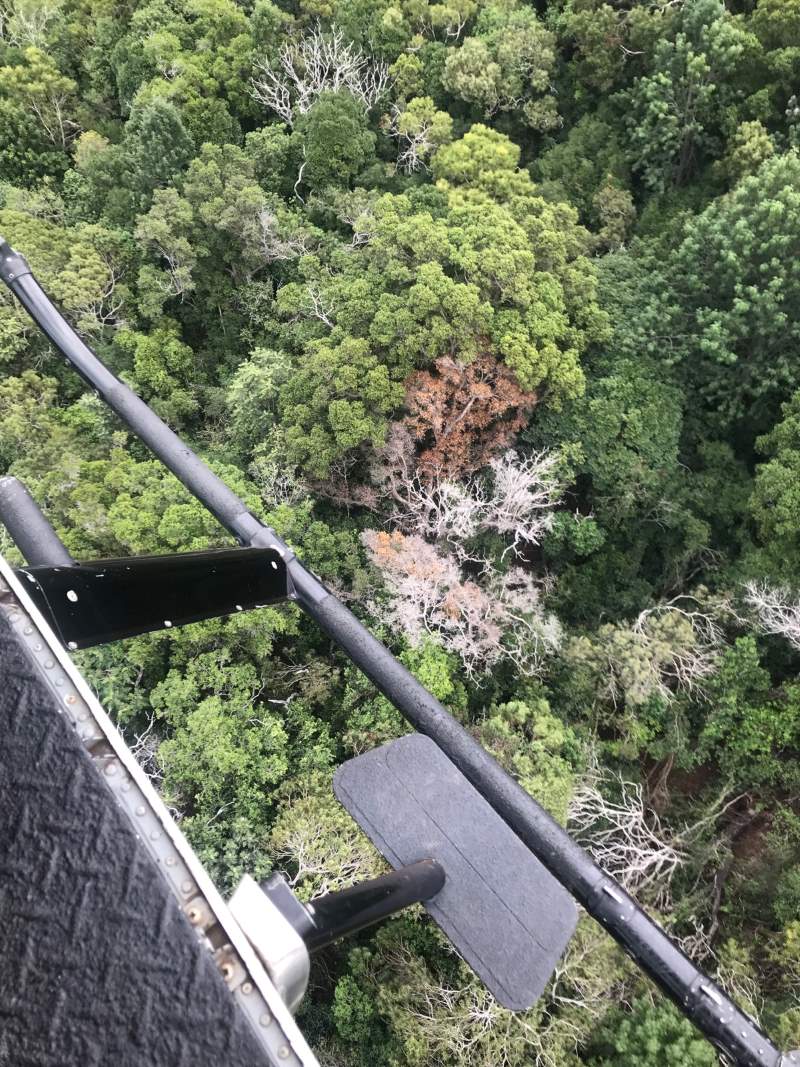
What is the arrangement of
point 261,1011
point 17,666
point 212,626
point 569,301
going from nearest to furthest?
point 261,1011 < point 17,666 < point 212,626 < point 569,301

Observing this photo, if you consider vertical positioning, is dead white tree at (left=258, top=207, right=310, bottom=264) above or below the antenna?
above

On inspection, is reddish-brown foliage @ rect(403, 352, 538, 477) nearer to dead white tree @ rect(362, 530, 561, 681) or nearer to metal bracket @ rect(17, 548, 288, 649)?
dead white tree @ rect(362, 530, 561, 681)

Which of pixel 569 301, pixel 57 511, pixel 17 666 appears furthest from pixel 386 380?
pixel 17 666

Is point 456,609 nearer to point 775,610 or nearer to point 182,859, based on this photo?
point 775,610

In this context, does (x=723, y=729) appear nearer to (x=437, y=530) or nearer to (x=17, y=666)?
(x=437, y=530)

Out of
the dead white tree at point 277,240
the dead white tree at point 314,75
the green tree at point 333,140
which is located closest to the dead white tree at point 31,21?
the dead white tree at point 314,75

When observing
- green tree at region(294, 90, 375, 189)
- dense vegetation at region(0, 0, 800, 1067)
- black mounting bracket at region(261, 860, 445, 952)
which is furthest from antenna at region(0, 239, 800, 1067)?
green tree at region(294, 90, 375, 189)

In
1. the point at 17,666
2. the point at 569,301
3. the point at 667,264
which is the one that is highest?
the point at 667,264
